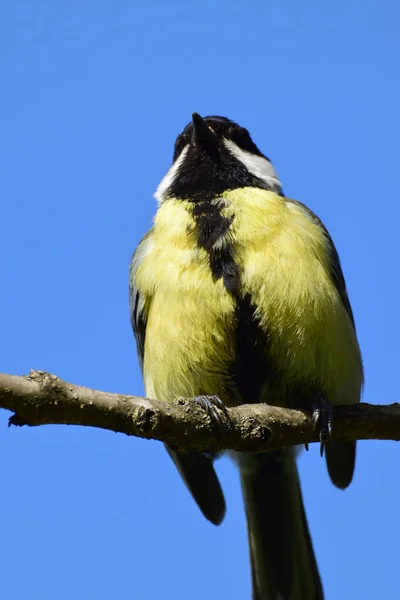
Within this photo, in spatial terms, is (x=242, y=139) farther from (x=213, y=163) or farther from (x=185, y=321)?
(x=185, y=321)

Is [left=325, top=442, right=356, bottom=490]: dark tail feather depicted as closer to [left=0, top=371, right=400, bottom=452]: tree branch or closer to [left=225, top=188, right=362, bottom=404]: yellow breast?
[left=225, top=188, right=362, bottom=404]: yellow breast

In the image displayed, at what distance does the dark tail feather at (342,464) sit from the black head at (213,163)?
179 cm

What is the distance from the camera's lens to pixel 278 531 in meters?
5.12

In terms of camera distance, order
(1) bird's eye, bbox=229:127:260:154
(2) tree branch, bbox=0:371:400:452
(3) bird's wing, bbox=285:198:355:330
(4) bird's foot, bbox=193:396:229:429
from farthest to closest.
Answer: (1) bird's eye, bbox=229:127:260:154
(3) bird's wing, bbox=285:198:355:330
(4) bird's foot, bbox=193:396:229:429
(2) tree branch, bbox=0:371:400:452

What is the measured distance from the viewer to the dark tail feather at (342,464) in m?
5.18

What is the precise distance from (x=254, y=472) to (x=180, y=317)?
1339 mm

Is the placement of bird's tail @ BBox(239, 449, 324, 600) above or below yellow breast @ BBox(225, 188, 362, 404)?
below

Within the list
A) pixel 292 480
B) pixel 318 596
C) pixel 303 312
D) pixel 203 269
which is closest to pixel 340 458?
pixel 292 480

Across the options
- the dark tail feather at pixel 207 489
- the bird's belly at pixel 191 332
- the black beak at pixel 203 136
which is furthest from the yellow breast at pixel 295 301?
the dark tail feather at pixel 207 489

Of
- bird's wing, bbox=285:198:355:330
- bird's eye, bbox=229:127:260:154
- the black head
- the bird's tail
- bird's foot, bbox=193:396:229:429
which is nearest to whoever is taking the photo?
bird's foot, bbox=193:396:229:429

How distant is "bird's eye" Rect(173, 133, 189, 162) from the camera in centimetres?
578

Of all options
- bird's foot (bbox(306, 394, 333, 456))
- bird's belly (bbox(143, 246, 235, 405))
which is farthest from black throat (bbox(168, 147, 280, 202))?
bird's foot (bbox(306, 394, 333, 456))

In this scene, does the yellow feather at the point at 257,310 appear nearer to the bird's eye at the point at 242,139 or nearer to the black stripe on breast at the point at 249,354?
the black stripe on breast at the point at 249,354

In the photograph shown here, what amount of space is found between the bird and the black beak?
35mm
